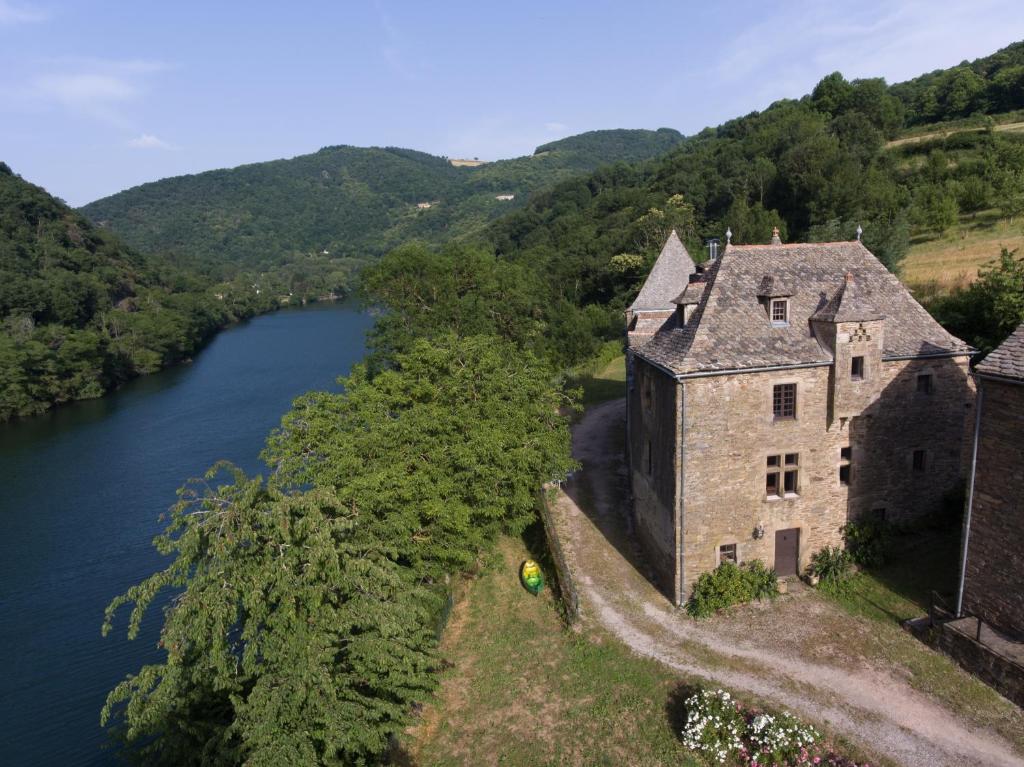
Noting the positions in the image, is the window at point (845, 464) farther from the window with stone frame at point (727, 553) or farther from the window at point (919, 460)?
the window with stone frame at point (727, 553)

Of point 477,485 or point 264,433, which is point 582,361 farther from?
point 477,485

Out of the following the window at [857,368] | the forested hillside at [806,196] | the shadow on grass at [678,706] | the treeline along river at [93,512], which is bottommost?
the treeline along river at [93,512]

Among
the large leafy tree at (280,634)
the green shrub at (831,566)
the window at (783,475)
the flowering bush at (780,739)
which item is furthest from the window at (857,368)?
the large leafy tree at (280,634)

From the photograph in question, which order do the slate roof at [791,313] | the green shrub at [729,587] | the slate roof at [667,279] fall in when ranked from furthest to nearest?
the slate roof at [667,279] < the green shrub at [729,587] < the slate roof at [791,313]

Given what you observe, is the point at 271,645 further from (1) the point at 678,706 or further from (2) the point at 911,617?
(2) the point at 911,617

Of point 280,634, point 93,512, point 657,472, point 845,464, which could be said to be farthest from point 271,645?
point 93,512

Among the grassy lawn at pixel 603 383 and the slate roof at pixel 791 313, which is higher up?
the slate roof at pixel 791 313
